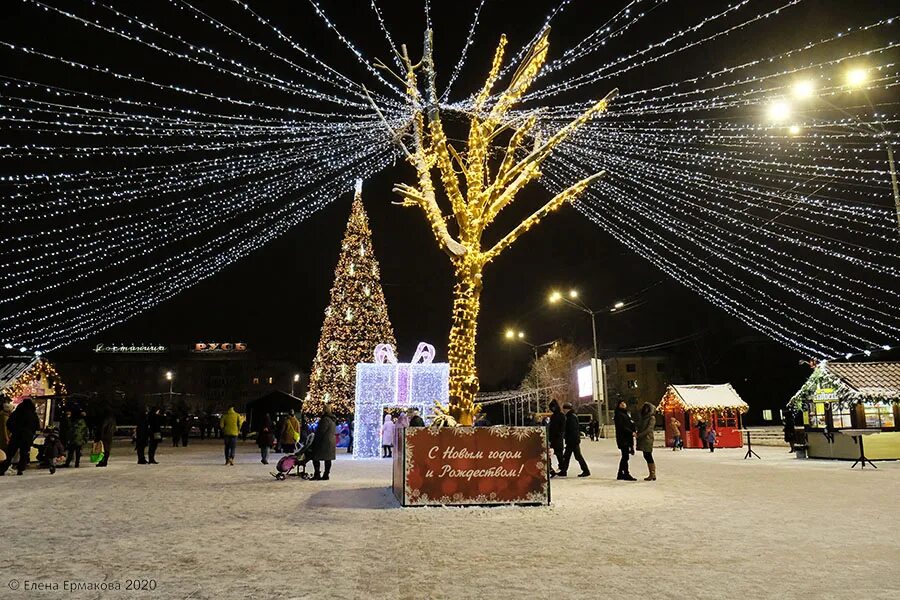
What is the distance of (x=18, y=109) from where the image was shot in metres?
10.0

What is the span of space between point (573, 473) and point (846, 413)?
1113 centimetres

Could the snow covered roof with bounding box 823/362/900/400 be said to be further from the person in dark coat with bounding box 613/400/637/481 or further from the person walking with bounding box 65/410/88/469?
the person walking with bounding box 65/410/88/469

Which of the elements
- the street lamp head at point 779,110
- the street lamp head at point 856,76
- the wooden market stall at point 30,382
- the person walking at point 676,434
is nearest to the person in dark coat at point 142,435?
the wooden market stall at point 30,382

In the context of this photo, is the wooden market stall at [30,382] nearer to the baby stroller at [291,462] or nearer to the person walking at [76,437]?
the person walking at [76,437]

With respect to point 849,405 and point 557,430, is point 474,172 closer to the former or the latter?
point 557,430

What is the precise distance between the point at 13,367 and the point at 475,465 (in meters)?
20.5

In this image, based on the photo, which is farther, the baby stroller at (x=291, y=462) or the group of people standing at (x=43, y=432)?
the group of people standing at (x=43, y=432)

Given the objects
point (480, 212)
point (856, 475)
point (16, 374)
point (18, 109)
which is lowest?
point (856, 475)

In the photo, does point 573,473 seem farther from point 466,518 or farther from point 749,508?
point 466,518

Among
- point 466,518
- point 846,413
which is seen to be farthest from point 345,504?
point 846,413

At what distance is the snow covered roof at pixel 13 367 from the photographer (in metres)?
21.7

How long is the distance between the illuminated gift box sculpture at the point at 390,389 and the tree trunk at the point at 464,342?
31.6ft

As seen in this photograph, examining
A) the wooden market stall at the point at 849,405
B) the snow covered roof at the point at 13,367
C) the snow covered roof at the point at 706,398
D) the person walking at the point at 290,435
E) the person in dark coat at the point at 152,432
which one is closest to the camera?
the person walking at the point at 290,435

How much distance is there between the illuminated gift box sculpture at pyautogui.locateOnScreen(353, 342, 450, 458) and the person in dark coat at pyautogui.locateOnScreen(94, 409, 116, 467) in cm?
691
